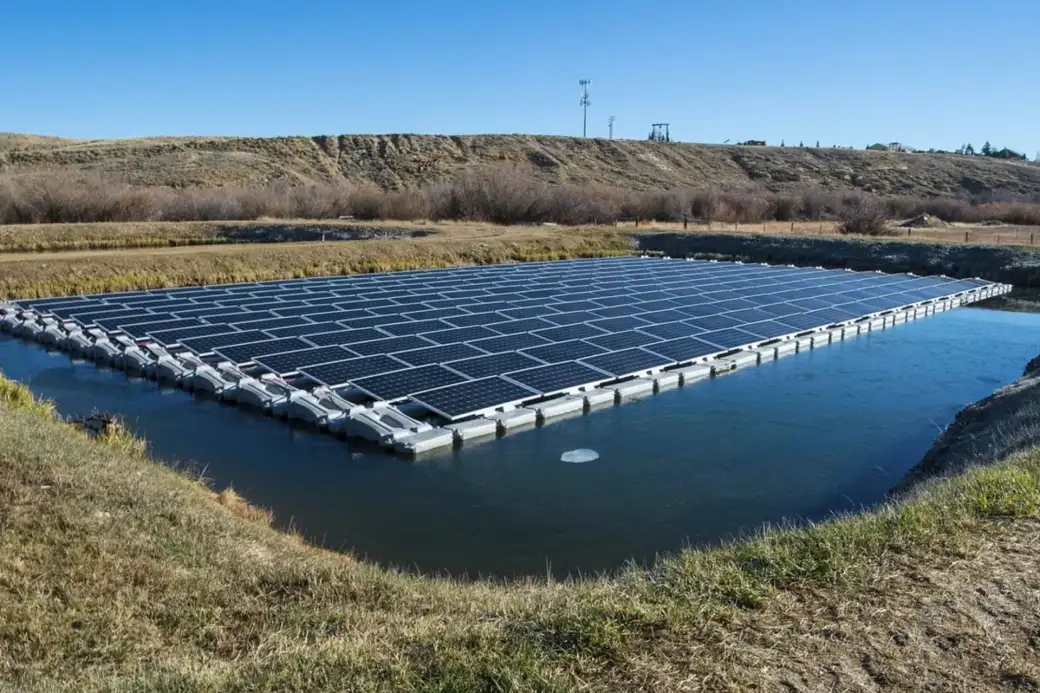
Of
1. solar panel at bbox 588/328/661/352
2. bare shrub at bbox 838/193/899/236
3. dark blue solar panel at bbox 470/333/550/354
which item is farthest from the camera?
bare shrub at bbox 838/193/899/236

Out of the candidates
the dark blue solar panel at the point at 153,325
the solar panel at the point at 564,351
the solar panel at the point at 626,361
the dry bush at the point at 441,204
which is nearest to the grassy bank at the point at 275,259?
the dark blue solar panel at the point at 153,325

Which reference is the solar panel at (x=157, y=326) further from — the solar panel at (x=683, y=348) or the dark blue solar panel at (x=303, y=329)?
the solar panel at (x=683, y=348)

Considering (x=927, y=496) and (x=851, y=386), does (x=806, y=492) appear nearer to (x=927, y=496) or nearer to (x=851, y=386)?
(x=927, y=496)

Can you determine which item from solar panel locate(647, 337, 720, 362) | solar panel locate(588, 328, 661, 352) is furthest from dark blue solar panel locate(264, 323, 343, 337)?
solar panel locate(647, 337, 720, 362)

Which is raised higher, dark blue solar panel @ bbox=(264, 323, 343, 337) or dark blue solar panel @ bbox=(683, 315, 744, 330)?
dark blue solar panel @ bbox=(683, 315, 744, 330)

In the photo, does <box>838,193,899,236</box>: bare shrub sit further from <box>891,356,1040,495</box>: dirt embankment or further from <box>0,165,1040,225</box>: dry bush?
<box>891,356,1040,495</box>: dirt embankment

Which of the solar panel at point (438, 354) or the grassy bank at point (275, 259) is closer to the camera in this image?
the solar panel at point (438, 354)

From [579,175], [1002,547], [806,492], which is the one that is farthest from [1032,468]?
[579,175]
